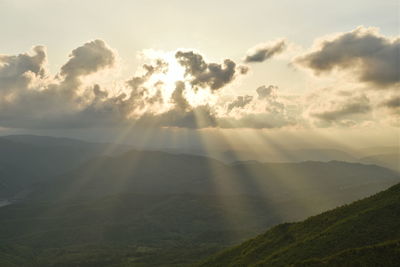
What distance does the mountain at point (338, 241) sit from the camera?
67.2m

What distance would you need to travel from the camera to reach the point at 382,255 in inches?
2542

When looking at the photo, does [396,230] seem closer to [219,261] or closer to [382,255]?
[382,255]

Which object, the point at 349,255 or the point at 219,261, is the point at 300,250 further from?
the point at 219,261

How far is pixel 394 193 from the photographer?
11362 centimetres

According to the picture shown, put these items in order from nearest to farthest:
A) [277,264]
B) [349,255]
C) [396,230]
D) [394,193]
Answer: [349,255], [396,230], [277,264], [394,193]

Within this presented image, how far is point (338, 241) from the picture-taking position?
8588 centimetres

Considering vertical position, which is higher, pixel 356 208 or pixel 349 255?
pixel 356 208

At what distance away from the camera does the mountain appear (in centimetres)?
6719

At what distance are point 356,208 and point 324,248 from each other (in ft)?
126

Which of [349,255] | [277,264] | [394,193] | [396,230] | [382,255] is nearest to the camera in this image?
[382,255]

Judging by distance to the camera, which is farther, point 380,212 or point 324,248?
point 380,212

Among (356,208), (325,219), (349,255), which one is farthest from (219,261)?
(349,255)

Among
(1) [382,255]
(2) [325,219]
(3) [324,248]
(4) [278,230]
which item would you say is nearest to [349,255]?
(1) [382,255]

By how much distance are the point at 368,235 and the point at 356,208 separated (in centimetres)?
3547
